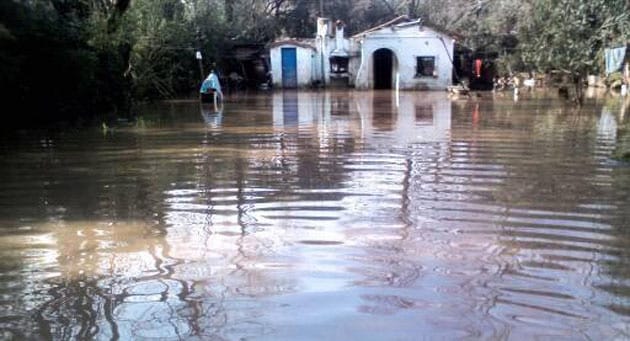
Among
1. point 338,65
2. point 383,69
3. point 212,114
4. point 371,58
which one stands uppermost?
point 371,58

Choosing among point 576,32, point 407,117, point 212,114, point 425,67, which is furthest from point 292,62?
point 576,32

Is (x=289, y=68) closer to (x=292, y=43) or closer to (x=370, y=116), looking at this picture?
(x=292, y=43)

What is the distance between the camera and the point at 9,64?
604 inches

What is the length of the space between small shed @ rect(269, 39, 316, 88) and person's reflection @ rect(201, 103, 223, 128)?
1382 cm

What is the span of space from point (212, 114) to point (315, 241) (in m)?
15.9

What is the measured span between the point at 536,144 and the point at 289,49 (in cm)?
2748

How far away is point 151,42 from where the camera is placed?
28.3m

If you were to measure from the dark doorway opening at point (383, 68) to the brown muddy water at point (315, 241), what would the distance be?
1017 inches

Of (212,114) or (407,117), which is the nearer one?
(407,117)

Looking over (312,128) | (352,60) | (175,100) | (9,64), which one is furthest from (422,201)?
(352,60)

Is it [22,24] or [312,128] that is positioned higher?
[22,24]

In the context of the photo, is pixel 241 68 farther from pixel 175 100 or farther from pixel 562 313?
pixel 562 313

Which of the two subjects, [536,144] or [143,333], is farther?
[536,144]

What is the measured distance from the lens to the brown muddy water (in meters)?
4.89
